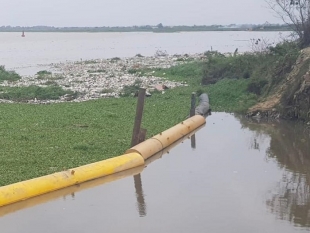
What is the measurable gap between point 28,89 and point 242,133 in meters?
12.6

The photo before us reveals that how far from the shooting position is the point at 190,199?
9.03 metres

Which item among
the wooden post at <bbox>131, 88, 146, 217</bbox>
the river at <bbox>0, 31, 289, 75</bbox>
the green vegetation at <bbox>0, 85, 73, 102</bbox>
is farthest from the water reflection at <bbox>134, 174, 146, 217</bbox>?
the river at <bbox>0, 31, 289, 75</bbox>

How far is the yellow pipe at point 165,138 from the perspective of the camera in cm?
1167

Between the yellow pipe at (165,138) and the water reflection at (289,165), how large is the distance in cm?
179

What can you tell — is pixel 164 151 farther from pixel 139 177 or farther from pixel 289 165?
pixel 289 165

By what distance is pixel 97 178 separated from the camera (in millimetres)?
10141

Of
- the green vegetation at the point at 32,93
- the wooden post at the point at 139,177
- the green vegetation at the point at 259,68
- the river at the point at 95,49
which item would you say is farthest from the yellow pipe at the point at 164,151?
the river at the point at 95,49

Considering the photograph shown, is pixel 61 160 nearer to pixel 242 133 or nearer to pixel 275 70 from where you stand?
pixel 242 133

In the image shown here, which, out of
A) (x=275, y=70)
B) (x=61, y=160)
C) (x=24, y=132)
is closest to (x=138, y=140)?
(x=61, y=160)

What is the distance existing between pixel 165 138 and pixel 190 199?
13.2 feet

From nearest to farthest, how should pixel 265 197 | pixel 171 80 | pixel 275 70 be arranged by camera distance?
pixel 265 197 → pixel 275 70 → pixel 171 80

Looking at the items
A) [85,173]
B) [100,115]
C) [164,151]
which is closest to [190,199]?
[85,173]

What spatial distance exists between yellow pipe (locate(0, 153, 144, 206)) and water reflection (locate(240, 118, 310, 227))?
3029mm

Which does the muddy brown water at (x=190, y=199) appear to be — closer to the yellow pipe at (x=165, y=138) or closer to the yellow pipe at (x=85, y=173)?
the yellow pipe at (x=85, y=173)
